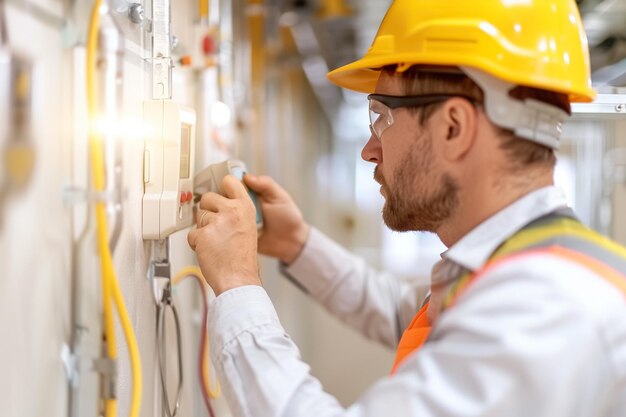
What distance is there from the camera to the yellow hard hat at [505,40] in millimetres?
1009

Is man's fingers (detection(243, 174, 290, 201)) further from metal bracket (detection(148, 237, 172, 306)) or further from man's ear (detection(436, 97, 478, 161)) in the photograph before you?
man's ear (detection(436, 97, 478, 161))

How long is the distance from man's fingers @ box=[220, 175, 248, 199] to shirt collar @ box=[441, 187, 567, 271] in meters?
0.41

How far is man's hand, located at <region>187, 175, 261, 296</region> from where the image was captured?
112cm

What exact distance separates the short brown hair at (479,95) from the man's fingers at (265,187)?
0.47 meters

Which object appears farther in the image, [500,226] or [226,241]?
[226,241]

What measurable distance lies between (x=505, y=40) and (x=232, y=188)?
54cm

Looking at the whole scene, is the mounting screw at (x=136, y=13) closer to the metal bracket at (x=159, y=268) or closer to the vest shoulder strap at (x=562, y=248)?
the metal bracket at (x=159, y=268)

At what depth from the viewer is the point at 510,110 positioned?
3.34 ft

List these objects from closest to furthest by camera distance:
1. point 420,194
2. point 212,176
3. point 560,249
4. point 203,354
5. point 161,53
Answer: point 560,249 < point 420,194 < point 161,53 < point 212,176 < point 203,354

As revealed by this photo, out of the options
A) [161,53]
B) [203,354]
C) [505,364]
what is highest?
[161,53]

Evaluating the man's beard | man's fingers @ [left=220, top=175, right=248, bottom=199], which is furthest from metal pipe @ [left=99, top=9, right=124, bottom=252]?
the man's beard

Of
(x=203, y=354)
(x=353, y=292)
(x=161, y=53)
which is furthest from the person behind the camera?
(x=353, y=292)

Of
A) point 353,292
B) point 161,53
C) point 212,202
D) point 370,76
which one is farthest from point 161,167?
point 353,292

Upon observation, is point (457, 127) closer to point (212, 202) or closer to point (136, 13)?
point (212, 202)
